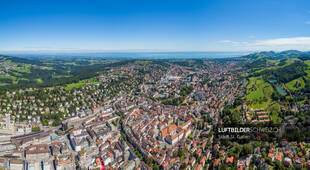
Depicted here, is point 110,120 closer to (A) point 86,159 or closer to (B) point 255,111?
(A) point 86,159

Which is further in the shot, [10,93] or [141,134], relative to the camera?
[10,93]

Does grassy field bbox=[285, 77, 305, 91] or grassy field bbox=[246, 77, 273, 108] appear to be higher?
grassy field bbox=[285, 77, 305, 91]

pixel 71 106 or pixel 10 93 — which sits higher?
pixel 10 93

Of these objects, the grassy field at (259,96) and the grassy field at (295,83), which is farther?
the grassy field at (295,83)

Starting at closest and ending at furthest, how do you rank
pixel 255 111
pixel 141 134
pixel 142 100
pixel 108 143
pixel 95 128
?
1. pixel 108 143
2. pixel 141 134
3. pixel 95 128
4. pixel 255 111
5. pixel 142 100

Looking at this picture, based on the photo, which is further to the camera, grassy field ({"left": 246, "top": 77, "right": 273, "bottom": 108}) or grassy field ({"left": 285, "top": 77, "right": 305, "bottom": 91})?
grassy field ({"left": 285, "top": 77, "right": 305, "bottom": 91})

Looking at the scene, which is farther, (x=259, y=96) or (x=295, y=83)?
(x=295, y=83)

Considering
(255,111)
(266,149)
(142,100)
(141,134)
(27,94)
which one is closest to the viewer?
(266,149)

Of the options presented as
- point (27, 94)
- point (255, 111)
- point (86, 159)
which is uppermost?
point (27, 94)

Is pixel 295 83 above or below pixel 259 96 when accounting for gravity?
above

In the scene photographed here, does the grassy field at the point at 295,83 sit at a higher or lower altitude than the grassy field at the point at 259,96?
higher

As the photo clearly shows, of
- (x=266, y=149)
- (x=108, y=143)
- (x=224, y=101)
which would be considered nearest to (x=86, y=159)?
(x=108, y=143)
